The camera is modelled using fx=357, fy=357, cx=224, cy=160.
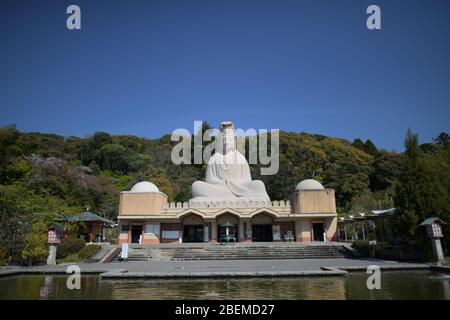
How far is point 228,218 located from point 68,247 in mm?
12486

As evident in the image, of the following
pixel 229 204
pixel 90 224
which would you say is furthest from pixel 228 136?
pixel 90 224

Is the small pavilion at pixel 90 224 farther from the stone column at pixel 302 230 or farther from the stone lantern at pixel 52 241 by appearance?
the stone column at pixel 302 230

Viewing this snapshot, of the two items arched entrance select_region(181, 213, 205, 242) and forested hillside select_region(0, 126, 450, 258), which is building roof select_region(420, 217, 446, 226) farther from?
arched entrance select_region(181, 213, 205, 242)

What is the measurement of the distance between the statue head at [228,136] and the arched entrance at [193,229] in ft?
26.2

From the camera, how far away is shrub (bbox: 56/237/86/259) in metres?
19.6

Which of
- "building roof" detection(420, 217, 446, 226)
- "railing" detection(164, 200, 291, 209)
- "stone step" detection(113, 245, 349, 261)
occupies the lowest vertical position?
"stone step" detection(113, 245, 349, 261)

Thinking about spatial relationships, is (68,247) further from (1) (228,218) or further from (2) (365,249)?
(2) (365,249)

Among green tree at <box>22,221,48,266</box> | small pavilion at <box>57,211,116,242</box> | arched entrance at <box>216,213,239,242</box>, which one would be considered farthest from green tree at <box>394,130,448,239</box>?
small pavilion at <box>57,211,116,242</box>

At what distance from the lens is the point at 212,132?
2218 inches

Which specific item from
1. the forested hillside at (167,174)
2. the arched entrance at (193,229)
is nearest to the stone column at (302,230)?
the forested hillside at (167,174)

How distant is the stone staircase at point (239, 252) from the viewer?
2091cm

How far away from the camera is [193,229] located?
29359 mm

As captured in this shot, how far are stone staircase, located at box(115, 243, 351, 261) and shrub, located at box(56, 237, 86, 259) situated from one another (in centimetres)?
232

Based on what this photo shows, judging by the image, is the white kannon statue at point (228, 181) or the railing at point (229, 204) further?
the white kannon statue at point (228, 181)
